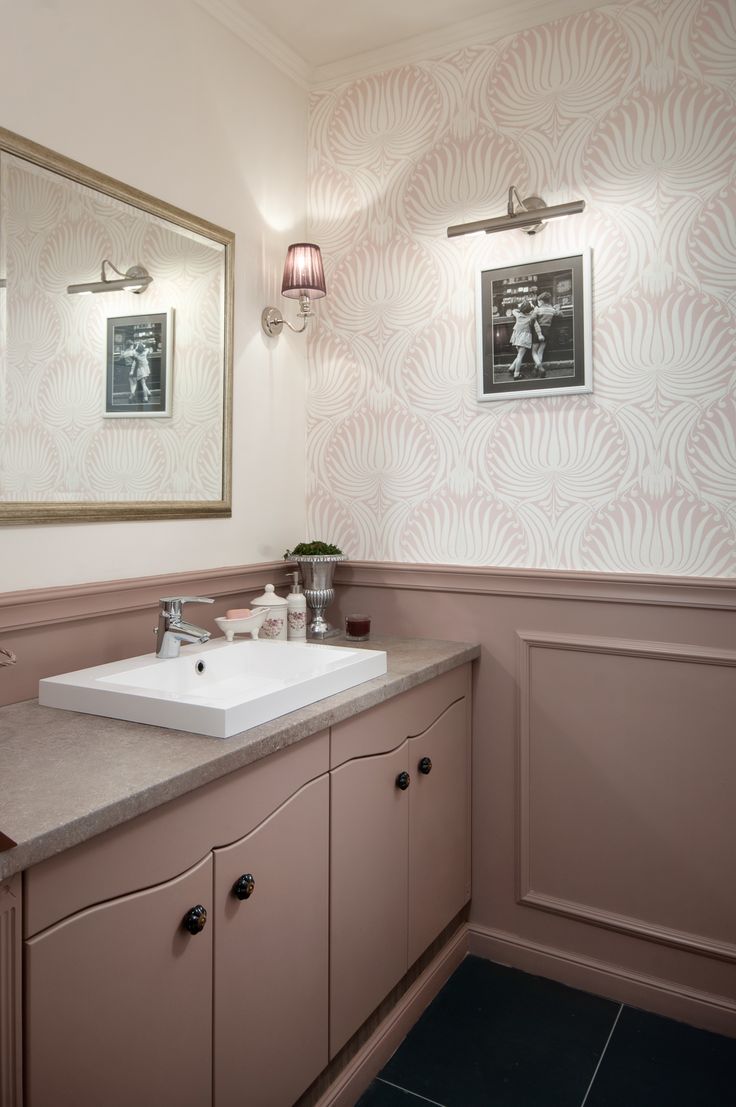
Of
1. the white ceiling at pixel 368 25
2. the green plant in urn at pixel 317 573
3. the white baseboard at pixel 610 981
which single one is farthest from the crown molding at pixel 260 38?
the white baseboard at pixel 610 981

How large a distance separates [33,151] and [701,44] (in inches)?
64.4

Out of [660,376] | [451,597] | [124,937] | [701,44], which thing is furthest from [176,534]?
[701,44]

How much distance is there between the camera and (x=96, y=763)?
1.18 meters

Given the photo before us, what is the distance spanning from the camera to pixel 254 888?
1.33 meters

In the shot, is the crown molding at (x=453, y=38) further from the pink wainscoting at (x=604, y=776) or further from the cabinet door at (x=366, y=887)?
the cabinet door at (x=366, y=887)

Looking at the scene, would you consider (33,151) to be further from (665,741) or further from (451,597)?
(665,741)

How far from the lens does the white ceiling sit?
212 cm

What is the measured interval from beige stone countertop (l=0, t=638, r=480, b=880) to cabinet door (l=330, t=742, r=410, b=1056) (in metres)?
0.21

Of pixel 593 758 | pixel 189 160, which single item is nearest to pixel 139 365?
pixel 189 160

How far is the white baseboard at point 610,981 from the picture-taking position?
1.94 meters

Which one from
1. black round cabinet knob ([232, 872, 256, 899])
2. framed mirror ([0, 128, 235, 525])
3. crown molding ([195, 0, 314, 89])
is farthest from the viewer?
crown molding ([195, 0, 314, 89])

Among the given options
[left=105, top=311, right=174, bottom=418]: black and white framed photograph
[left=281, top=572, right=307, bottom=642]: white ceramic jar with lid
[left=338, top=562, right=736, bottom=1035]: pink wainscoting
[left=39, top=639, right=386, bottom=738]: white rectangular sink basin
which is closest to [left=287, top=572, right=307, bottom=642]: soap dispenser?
[left=281, top=572, right=307, bottom=642]: white ceramic jar with lid

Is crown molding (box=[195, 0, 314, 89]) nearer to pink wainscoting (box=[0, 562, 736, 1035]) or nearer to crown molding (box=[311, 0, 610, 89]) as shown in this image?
crown molding (box=[311, 0, 610, 89])

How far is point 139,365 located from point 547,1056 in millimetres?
1935
